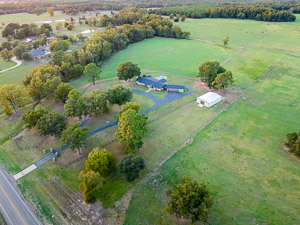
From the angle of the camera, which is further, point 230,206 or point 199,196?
point 230,206

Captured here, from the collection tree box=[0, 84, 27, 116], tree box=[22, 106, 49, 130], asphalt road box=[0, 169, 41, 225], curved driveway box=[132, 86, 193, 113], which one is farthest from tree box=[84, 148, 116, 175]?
tree box=[0, 84, 27, 116]

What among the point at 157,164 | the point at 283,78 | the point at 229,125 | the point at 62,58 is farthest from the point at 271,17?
the point at 157,164

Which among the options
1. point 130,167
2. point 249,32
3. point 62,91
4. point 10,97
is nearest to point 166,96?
point 62,91

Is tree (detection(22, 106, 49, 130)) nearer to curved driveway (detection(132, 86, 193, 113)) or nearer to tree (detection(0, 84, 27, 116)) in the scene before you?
tree (detection(0, 84, 27, 116))

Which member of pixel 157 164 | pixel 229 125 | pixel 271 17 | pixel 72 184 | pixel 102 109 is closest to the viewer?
pixel 72 184

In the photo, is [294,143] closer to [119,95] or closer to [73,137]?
[119,95]

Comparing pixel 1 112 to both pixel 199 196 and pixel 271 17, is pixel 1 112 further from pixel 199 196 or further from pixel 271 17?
pixel 271 17
